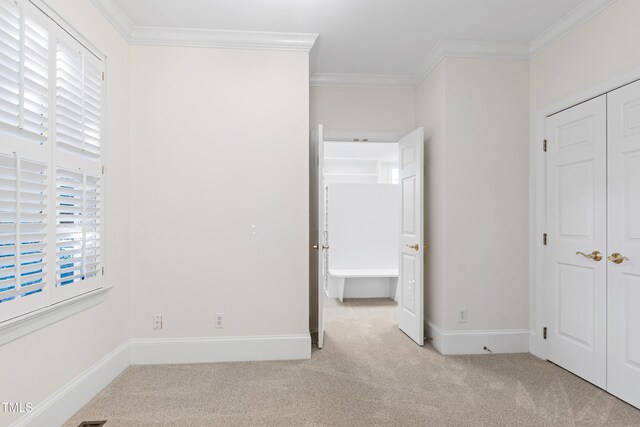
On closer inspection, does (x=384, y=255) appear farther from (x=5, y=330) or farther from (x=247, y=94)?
(x=5, y=330)

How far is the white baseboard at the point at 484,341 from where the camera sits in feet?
10.4

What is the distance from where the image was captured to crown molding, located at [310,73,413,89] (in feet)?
12.7

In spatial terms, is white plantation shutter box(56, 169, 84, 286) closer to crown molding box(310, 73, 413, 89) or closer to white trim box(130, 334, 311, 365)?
white trim box(130, 334, 311, 365)

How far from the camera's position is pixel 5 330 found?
5.37ft

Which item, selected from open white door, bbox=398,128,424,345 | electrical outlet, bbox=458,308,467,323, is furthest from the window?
electrical outlet, bbox=458,308,467,323

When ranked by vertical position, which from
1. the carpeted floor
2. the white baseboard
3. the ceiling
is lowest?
the carpeted floor

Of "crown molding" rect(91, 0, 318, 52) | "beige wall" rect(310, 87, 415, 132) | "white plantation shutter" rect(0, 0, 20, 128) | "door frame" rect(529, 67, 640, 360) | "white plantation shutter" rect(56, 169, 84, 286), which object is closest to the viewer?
"white plantation shutter" rect(0, 0, 20, 128)

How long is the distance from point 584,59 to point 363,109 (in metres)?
1.99

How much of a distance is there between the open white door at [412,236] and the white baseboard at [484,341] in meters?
0.28

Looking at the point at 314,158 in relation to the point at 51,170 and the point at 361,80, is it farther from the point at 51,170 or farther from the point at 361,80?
the point at 51,170

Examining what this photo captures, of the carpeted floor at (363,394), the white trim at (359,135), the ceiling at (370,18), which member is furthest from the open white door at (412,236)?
the ceiling at (370,18)

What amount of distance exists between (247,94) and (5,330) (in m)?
2.28

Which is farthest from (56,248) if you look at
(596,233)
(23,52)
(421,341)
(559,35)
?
(559,35)

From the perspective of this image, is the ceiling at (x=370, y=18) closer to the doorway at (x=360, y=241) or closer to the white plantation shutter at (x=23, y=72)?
the white plantation shutter at (x=23, y=72)
